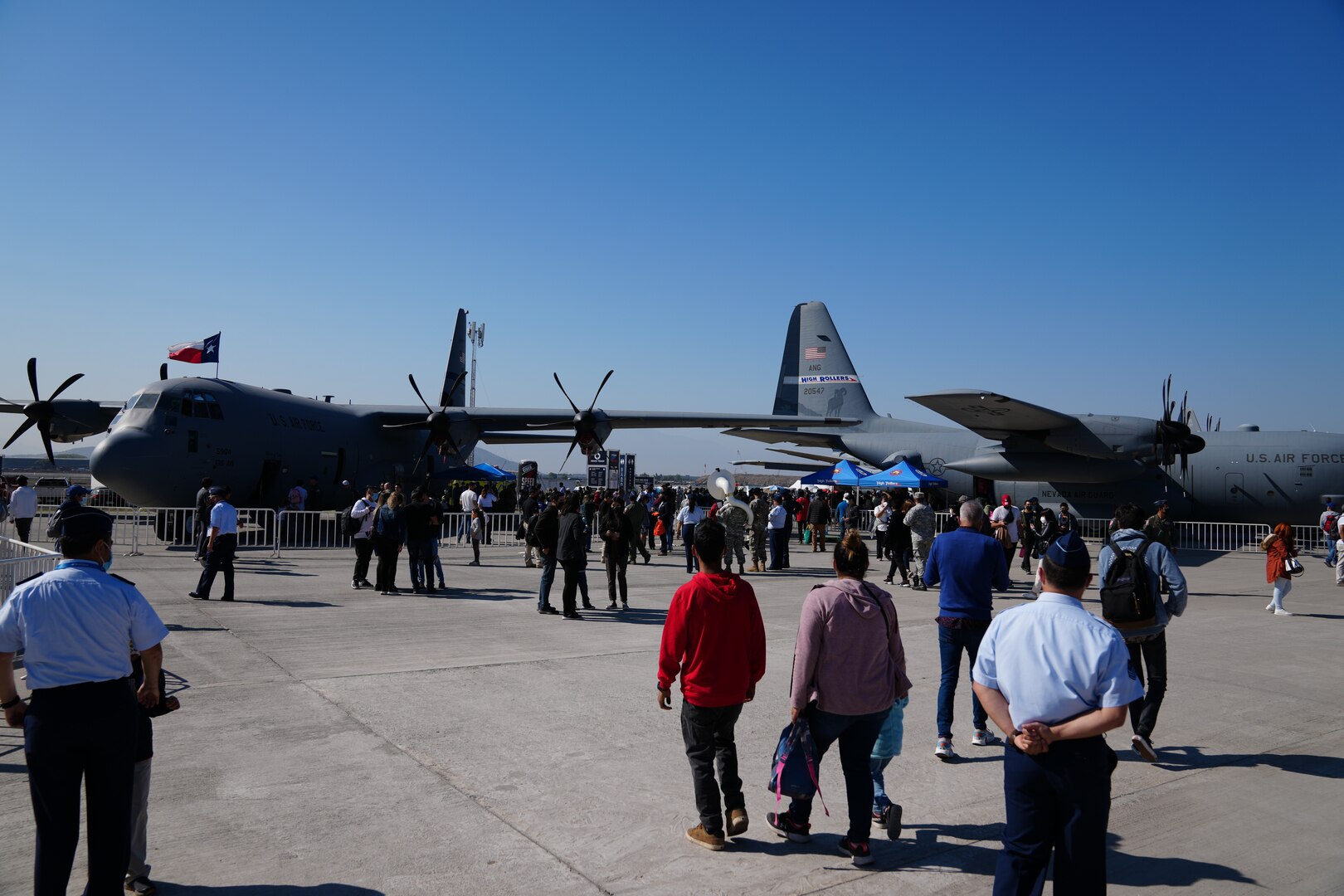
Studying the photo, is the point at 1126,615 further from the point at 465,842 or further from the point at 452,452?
the point at 452,452

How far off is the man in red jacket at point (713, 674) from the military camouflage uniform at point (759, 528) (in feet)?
42.9

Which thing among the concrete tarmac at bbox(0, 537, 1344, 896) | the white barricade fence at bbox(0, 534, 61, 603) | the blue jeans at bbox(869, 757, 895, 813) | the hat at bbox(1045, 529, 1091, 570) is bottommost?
the concrete tarmac at bbox(0, 537, 1344, 896)

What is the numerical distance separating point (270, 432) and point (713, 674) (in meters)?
20.1

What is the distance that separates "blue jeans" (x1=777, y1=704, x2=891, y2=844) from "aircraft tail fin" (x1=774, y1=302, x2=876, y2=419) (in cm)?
2881

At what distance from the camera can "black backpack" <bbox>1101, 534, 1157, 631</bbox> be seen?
5.65m

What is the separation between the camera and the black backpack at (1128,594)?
18.5 ft

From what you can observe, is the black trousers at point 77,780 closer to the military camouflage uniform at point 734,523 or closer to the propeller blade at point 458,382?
the military camouflage uniform at point 734,523

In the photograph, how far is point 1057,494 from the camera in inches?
1039

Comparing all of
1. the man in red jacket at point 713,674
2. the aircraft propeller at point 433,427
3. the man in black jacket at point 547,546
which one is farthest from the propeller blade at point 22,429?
the man in red jacket at point 713,674

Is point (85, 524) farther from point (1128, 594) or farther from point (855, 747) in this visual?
point (1128, 594)

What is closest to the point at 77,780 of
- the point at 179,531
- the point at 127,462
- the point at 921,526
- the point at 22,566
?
the point at 22,566

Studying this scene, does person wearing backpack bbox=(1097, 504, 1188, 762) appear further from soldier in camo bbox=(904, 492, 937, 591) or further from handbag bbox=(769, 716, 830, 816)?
soldier in camo bbox=(904, 492, 937, 591)

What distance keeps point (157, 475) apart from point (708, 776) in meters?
18.5

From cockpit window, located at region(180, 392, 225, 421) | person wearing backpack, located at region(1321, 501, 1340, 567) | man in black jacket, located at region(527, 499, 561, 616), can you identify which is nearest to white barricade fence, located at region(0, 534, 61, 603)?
man in black jacket, located at region(527, 499, 561, 616)
